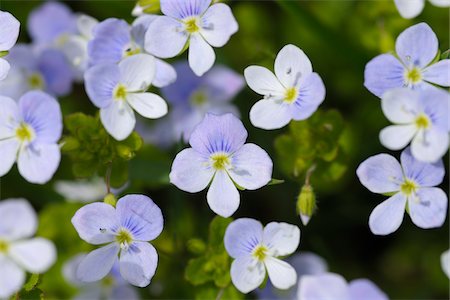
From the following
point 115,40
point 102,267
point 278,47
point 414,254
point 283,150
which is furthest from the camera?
point 278,47

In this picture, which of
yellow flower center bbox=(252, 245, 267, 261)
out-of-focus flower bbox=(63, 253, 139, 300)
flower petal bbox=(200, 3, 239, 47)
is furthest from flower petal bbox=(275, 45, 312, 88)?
out-of-focus flower bbox=(63, 253, 139, 300)

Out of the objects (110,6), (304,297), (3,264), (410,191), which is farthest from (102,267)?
(110,6)

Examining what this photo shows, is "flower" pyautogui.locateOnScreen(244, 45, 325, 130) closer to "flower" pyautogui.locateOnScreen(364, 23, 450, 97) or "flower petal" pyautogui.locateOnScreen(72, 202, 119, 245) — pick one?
"flower" pyautogui.locateOnScreen(364, 23, 450, 97)

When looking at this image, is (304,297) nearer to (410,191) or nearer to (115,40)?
(410,191)

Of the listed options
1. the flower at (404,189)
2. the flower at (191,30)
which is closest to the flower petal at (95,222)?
the flower at (191,30)

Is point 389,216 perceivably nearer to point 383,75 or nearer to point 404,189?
point 404,189
